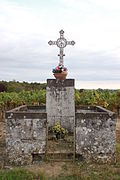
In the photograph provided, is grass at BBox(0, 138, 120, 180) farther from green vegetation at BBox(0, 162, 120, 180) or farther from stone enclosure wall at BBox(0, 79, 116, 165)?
stone enclosure wall at BBox(0, 79, 116, 165)

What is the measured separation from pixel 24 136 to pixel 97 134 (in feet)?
6.29

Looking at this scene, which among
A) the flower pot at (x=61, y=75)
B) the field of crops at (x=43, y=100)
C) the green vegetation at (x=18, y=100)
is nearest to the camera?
the flower pot at (x=61, y=75)

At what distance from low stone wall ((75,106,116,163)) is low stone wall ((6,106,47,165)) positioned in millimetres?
970

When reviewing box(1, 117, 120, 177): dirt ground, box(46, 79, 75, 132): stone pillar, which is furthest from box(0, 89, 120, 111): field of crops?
box(1, 117, 120, 177): dirt ground

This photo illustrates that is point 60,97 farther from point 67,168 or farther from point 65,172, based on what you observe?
point 65,172

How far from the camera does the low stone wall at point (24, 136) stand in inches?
295

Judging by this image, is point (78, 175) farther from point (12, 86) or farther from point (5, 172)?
point (12, 86)

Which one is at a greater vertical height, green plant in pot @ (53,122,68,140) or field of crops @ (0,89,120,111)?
field of crops @ (0,89,120,111)

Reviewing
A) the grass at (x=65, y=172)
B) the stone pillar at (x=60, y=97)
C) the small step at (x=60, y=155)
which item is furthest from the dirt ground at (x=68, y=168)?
the stone pillar at (x=60, y=97)

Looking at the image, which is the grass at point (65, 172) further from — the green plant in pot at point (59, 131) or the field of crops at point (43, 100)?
the field of crops at point (43, 100)

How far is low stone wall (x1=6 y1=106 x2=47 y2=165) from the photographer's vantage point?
7.48 meters

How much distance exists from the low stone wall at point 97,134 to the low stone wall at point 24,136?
3.18 ft

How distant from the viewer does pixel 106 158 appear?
7.53 meters

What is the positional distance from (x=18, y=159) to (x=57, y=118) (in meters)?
2.59
